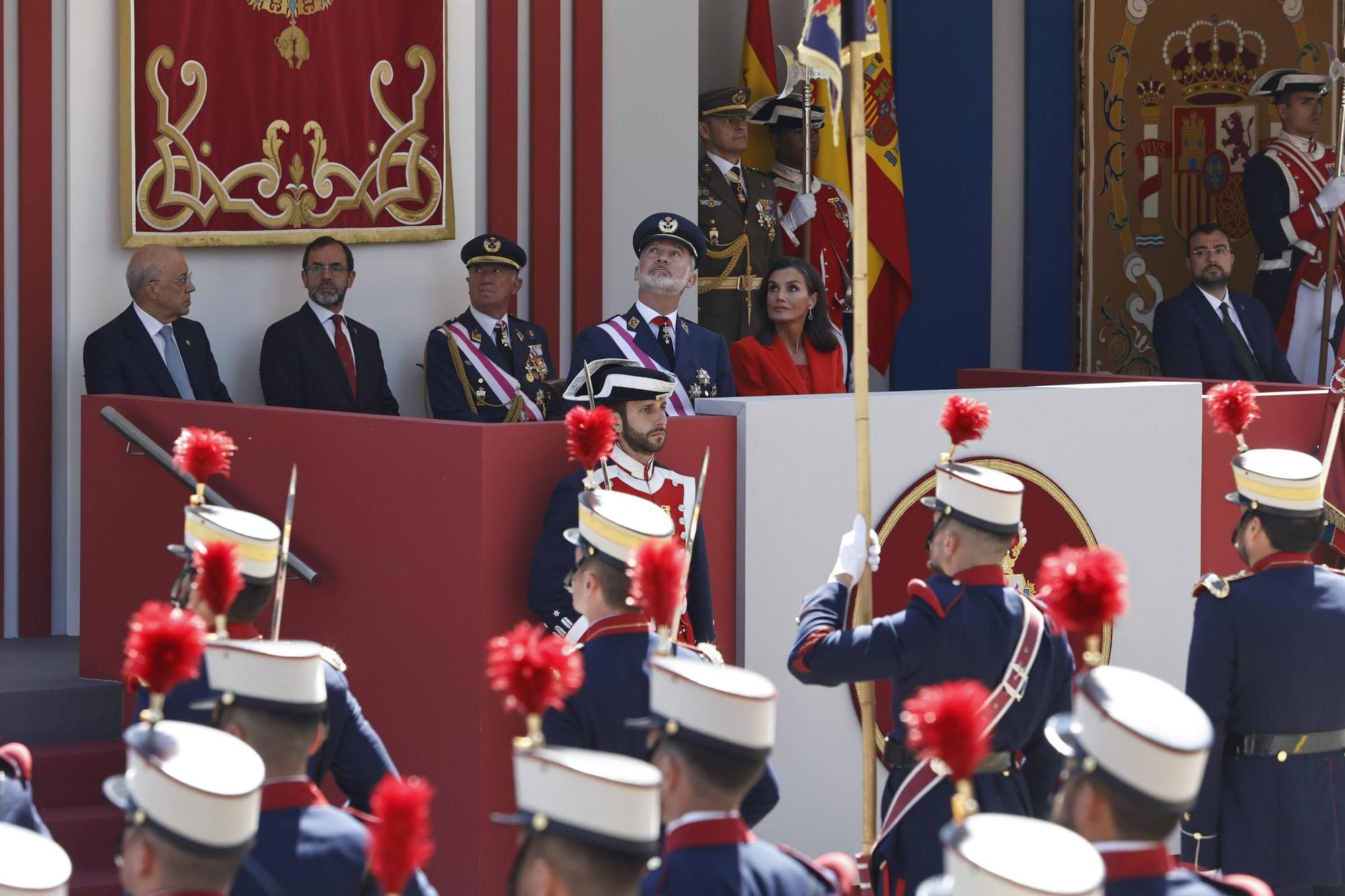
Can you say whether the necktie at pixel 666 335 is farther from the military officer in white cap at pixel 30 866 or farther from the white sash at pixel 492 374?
the military officer in white cap at pixel 30 866

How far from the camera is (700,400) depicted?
576cm

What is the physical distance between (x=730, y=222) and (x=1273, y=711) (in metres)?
4.79

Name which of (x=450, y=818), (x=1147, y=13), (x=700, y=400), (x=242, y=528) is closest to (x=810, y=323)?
(x=700, y=400)

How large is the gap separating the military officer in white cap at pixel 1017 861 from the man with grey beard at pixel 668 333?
3697mm

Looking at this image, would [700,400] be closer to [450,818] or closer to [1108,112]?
[450,818]

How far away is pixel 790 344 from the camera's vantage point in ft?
23.3

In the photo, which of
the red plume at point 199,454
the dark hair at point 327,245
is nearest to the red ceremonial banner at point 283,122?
the dark hair at point 327,245

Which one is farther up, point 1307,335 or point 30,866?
point 1307,335

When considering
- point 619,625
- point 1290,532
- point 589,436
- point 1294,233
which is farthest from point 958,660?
point 1294,233

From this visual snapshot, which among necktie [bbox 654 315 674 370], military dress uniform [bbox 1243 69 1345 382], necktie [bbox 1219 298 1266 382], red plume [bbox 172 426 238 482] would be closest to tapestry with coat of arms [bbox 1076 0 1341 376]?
military dress uniform [bbox 1243 69 1345 382]

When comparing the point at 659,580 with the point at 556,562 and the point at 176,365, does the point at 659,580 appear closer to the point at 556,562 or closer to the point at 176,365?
the point at 556,562

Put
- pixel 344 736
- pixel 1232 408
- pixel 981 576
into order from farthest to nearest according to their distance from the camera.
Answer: pixel 1232 408 → pixel 981 576 → pixel 344 736

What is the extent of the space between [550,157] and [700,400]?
291 centimetres

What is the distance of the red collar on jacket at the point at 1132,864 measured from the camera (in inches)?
107
